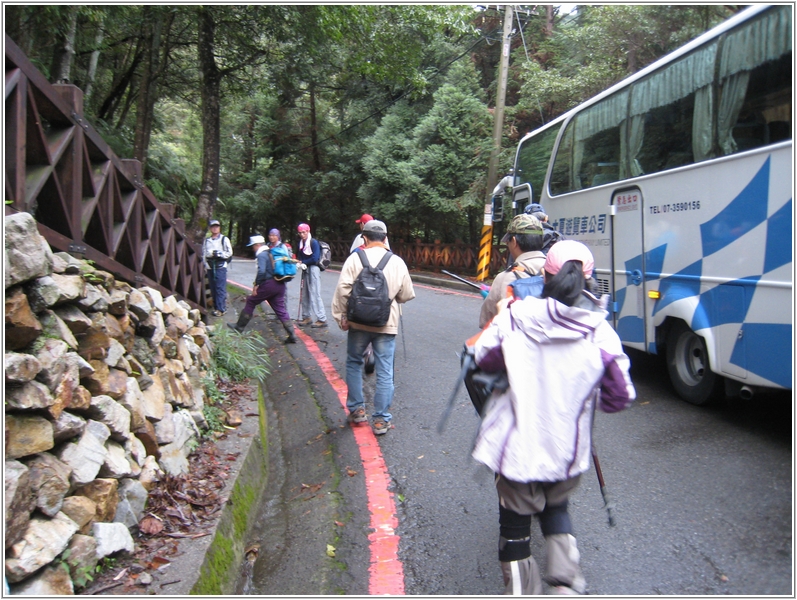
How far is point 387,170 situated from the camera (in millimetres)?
20828

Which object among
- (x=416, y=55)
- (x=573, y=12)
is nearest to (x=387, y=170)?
(x=416, y=55)

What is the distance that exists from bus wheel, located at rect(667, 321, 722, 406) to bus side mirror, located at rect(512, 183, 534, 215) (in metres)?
4.51

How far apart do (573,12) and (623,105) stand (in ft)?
56.8

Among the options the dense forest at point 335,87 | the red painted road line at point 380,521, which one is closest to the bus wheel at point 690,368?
the red painted road line at point 380,521

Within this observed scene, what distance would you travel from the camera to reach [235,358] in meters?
6.98

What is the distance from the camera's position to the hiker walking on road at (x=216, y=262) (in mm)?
10492

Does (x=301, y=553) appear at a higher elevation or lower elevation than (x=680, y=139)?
lower

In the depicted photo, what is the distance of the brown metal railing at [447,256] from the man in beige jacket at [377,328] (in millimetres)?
12857

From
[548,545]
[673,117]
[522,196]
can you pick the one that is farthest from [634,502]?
[522,196]

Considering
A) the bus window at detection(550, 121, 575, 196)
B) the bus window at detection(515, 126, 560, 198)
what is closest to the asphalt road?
the bus window at detection(550, 121, 575, 196)

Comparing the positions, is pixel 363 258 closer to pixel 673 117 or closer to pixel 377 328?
pixel 377 328

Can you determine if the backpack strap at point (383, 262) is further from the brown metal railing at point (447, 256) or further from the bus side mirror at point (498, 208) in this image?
the brown metal railing at point (447, 256)

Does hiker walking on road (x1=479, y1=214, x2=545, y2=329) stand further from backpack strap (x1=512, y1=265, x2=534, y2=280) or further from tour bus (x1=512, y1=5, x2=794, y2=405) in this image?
tour bus (x1=512, y1=5, x2=794, y2=405)

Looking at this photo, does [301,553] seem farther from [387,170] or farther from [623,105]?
[387,170]
